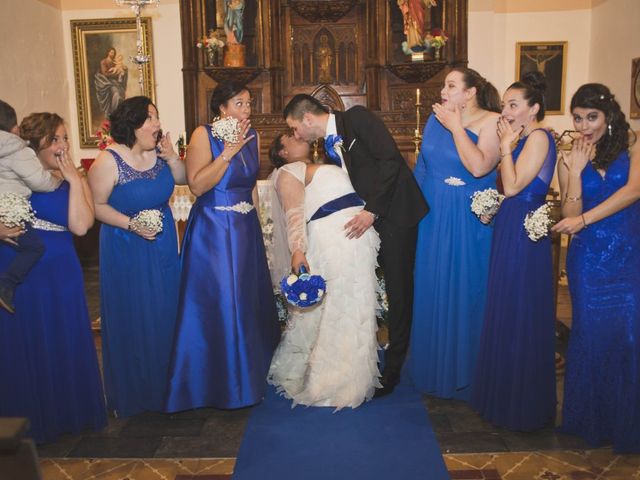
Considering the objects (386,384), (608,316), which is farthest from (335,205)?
(608,316)

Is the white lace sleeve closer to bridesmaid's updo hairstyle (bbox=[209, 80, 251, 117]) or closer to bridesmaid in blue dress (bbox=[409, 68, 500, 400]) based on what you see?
bridesmaid's updo hairstyle (bbox=[209, 80, 251, 117])

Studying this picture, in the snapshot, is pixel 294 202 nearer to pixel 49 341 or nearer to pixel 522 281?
pixel 522 281

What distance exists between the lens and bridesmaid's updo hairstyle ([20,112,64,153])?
332cm

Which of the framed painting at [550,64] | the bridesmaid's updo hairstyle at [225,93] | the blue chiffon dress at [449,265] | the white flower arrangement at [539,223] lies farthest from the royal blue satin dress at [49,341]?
the framed painting at [550,64]

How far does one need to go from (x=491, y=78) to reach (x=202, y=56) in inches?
148

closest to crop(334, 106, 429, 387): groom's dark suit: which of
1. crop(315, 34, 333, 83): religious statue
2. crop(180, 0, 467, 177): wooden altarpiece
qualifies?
crop(180, 0, 467, 177): wooden altarpiece

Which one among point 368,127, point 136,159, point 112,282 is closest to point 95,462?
point 112,282

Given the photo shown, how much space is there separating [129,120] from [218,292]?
3.65 feet

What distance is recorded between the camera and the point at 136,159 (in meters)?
3.67

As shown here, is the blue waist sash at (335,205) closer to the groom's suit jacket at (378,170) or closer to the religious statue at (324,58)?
the groom's suit jacket at (378,170)

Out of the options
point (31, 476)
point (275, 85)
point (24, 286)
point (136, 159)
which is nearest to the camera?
point (31, 476)

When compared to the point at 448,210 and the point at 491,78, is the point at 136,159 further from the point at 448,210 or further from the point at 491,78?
the point at 491,78

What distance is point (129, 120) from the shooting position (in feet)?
11.8

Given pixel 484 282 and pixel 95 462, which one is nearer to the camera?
pixel 95 462
